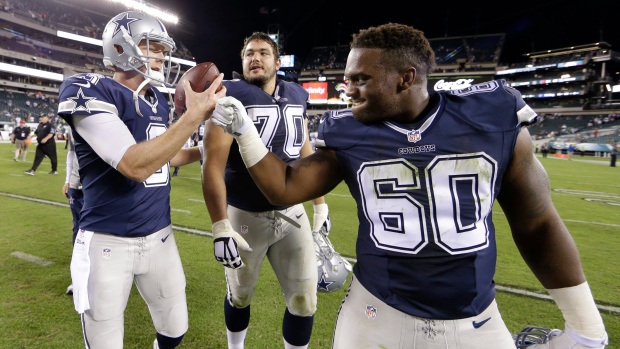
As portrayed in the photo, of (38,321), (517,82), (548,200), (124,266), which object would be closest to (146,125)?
(124,266)

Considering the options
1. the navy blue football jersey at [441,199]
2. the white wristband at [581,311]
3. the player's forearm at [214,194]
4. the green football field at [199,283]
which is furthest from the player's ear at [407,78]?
the green football field at [199,283]

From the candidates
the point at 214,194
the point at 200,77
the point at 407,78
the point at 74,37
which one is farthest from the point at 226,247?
the point at 74,37

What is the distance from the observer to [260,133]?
2.46 metres

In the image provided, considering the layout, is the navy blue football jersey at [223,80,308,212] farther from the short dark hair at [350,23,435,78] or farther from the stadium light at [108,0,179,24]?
the stadium light at [108,0,179,24]

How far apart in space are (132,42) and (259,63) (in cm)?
84

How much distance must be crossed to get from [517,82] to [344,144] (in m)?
61.3

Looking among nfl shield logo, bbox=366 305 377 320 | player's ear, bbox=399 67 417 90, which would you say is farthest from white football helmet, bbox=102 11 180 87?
nfl shield logo, bbox=366 305 377 320

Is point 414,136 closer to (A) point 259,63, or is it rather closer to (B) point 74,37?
(A) point 259,63

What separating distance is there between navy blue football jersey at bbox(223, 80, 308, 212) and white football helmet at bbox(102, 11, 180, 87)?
54 cm

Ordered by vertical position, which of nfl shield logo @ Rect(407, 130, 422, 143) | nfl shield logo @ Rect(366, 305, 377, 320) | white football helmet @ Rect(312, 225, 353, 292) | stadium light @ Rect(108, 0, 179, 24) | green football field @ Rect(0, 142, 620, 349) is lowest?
green football field @ Rect(0, 142, 620, 349)

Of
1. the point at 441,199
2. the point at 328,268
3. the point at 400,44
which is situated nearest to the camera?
the point at 441,199

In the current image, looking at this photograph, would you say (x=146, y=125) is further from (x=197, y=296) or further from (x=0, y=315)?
Result: (x=0, y=315)

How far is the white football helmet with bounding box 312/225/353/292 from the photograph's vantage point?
8.79 ft

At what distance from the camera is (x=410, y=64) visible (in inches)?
54.7
